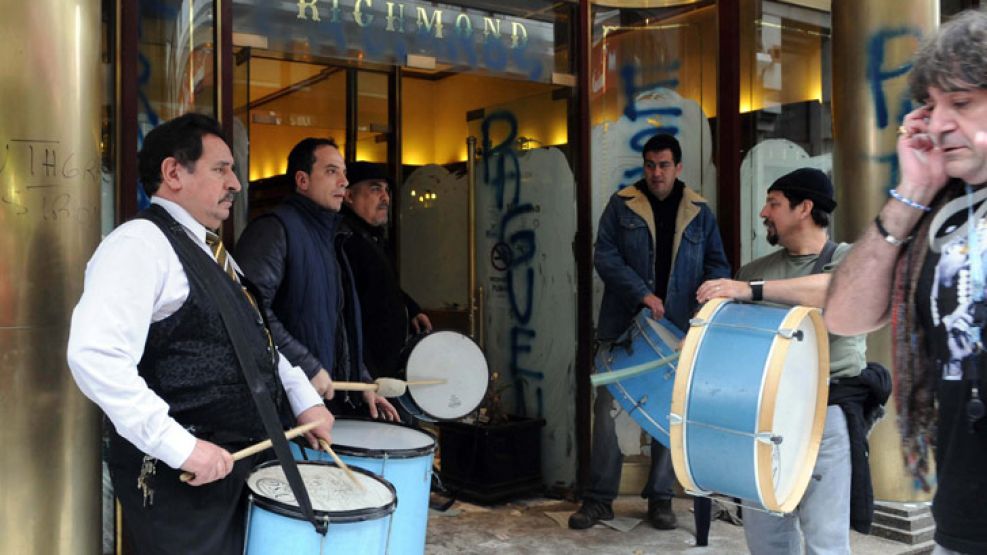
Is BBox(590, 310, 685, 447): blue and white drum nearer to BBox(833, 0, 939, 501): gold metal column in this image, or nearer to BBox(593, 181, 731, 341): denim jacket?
BBox(593, 181, 731, 341): denim jacket

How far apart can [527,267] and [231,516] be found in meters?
3.30

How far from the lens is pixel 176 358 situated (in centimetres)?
239

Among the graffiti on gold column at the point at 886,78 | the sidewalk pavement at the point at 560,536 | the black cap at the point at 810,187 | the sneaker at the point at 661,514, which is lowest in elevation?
the sidewalk pavement at the point at 560,536

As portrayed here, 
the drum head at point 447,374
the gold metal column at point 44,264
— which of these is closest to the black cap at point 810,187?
the drum head at point 447,374

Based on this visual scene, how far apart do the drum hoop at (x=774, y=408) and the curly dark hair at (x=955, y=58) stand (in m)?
1.19

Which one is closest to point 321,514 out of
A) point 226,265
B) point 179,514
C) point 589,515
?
point 179,514

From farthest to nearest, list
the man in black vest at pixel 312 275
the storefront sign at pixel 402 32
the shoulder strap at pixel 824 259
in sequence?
1. the storefront sign at pixel 402 32
2. the man in black vest at pixel 312 275
3. the shoulder strap at pixel 824 259

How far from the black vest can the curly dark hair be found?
171cm

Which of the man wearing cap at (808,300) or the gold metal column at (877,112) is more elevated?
the gold metal column at (877,112)

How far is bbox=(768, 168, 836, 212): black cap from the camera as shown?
3383 mm

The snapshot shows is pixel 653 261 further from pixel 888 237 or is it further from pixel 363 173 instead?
pixel 888 237

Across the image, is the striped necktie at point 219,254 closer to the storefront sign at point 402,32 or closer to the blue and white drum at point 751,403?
the blue and white drum at point 751,403

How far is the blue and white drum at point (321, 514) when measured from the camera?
221cm

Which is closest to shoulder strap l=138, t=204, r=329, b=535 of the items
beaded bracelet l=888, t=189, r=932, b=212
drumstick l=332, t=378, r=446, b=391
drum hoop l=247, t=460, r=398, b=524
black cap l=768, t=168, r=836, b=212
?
drum hoop l=247, t=460, r=398, b=524
